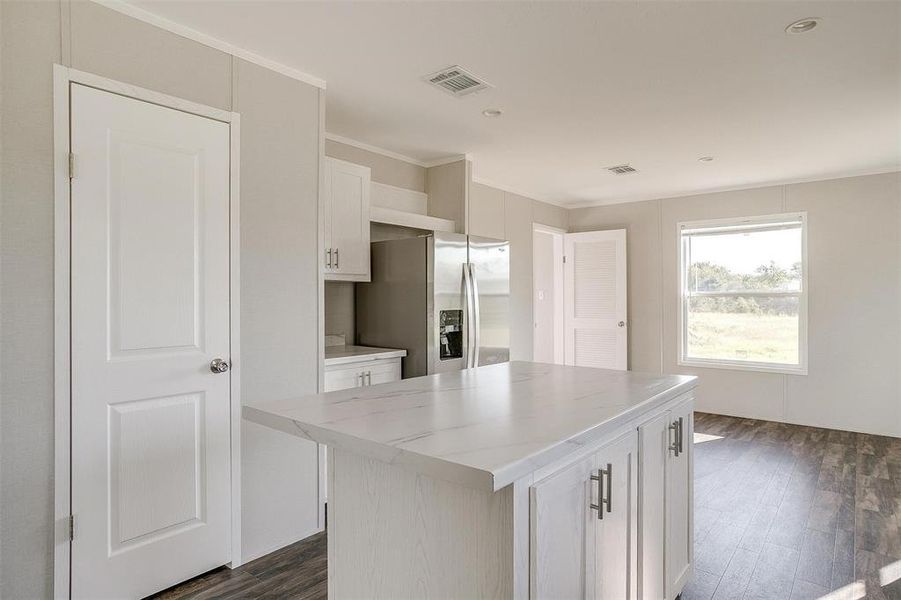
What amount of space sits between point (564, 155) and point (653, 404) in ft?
9.82

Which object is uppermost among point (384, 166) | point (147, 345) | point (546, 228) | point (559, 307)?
point (384, 166)

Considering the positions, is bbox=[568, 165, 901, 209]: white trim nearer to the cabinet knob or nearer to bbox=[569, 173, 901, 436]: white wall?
bbox=[569, 173, 901, 436]: white wall

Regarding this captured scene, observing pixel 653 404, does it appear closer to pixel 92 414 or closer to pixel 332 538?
pixel 332 538

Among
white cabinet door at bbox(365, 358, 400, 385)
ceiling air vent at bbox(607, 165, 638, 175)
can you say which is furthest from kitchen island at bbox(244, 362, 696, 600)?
ceiling air vent at bbox(607, 165, 638, 175)

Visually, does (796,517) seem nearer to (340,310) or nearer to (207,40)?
(340,310)

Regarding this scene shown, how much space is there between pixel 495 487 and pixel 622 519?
2.67 feet

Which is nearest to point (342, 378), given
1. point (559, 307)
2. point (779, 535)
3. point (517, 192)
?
point (779, 535)

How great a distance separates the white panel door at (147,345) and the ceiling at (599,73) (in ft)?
1.94

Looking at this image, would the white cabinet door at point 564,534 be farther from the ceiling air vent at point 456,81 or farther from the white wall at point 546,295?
the white wall at point 546,295

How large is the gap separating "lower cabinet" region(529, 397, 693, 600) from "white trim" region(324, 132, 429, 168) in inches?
108

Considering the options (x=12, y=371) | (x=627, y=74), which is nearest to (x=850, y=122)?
(x=627, y=74)

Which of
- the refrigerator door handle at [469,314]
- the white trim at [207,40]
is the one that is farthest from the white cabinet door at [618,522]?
the white trim at [207,40]

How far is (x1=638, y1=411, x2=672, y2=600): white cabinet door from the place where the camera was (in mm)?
1646

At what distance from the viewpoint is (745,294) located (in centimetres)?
538
